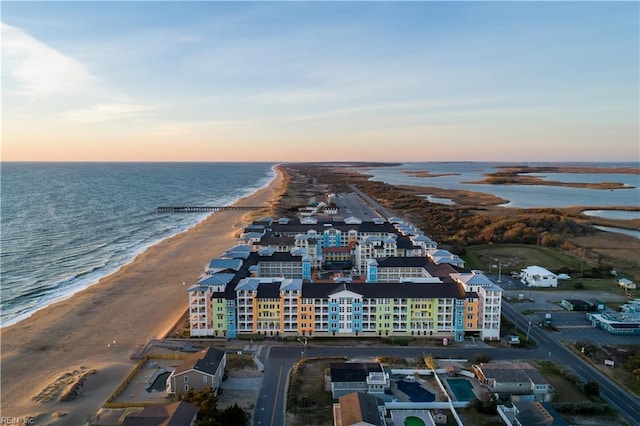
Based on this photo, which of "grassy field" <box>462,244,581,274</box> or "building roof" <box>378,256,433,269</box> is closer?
"building roof" <box>378,256,433,269</box>

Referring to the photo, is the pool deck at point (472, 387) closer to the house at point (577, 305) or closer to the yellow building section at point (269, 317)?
the yellow building section at point (269, 317)

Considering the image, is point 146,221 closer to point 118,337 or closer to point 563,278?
point 118,337

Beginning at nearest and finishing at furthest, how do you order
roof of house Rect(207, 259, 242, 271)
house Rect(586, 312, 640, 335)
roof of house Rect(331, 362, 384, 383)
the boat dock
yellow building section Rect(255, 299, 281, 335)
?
roof of house Rect(331, 362, 384, 383)
yellow building section Rect(255, 299, 281, 335)
house Rect(586, 312, 640, 335)
roof of house Rect(207, 259, 242, 271)
the boat dock

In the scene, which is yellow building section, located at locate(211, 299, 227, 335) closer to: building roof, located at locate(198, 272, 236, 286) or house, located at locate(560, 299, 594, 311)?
building roof, located at locate(198, 272, 236, 286)

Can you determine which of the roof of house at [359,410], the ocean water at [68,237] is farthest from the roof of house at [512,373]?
the ocean water at [68,237]

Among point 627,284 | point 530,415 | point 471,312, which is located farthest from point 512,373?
Answer: point 627,284

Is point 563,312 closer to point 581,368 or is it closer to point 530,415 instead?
point 581,368

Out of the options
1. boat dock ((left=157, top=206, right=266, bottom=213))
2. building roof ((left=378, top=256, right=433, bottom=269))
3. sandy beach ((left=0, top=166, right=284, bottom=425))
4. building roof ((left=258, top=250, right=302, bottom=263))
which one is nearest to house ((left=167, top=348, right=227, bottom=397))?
sandy beach ((left=0, top=166, right=284, bottom=425))
